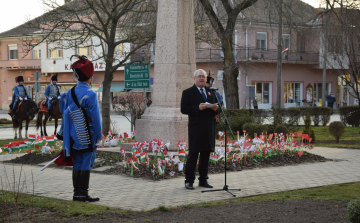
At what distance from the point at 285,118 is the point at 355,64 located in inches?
142

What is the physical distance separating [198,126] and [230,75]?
15128mm

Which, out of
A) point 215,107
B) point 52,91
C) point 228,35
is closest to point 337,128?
point 228,35

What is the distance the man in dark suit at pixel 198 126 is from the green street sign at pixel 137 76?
8272 millimetres

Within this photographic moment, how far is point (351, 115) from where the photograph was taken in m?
25.4

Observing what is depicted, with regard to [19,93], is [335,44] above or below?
above

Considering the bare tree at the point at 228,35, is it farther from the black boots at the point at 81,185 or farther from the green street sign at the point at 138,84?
the black boots at the point at 81,185

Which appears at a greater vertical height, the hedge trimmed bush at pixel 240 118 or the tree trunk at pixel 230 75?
the tree trunk at pixel 230 75

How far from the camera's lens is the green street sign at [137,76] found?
16.5 metres

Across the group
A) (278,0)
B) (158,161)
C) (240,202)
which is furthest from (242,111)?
(240,202)

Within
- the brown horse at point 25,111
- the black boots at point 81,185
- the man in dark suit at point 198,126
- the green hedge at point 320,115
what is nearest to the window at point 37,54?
the brown horse at point 25,111

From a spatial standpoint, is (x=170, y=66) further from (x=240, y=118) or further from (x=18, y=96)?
(x=18, y=96)

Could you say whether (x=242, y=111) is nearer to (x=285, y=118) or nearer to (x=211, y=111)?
(x=285, y=118)

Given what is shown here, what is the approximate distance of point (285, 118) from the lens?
69.2 feet

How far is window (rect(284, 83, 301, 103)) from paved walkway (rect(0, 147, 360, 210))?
37.6 metres
